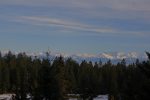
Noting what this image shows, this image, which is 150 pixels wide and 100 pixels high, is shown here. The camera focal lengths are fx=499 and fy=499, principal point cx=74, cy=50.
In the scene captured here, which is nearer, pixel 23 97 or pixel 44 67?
pixel 23 97

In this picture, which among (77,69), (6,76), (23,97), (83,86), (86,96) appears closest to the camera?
(23,97)

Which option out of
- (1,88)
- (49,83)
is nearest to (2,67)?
(1,88)

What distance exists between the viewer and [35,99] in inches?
1933

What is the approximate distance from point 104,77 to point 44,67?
12339cm

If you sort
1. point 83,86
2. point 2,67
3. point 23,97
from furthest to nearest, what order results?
point 2,67, point 83,86, point 23,97

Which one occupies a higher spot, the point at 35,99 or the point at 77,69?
the point at 77,69

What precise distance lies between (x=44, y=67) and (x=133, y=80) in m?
8.84

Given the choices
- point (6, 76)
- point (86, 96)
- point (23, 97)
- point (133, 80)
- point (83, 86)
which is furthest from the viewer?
point (6, 76)

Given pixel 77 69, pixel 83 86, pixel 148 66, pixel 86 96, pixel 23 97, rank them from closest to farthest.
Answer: pixel 148 66 → pixel 23 97 → pixel 86 96 → pixel 83 86 → pixel 77 69

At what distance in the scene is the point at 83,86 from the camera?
465ft

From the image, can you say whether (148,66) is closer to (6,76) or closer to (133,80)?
(133,80)

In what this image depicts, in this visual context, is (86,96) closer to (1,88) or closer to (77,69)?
(1,88)

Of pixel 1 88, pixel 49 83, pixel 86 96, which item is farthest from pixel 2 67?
pixel 49 83

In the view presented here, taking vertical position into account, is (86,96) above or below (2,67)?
below
